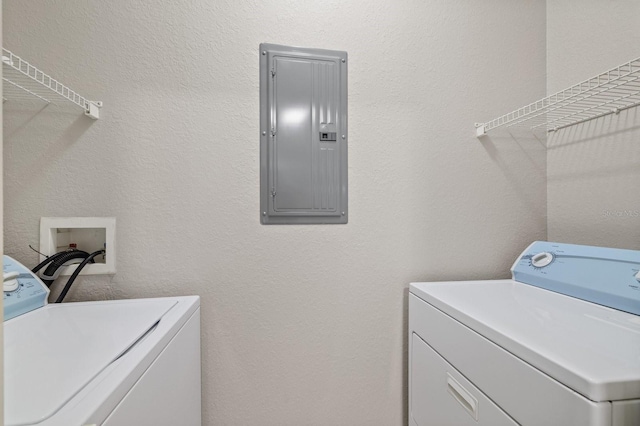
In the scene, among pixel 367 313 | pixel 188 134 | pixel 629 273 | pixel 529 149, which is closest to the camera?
pixel 629 273

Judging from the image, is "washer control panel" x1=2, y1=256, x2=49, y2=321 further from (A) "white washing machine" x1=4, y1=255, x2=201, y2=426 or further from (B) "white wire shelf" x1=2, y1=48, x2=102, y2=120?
(B) "white wire shelf" x1=2, y1=48, x2=102, y2=120

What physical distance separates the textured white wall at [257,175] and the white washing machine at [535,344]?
7.3 inches

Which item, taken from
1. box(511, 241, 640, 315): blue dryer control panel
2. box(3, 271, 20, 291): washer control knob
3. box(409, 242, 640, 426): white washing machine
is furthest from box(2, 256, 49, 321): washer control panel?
box(511, 241, 640, 315): blue dryer control panel

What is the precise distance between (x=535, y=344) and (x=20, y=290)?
4.79 feet

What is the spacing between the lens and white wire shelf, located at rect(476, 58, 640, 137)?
937 millimetres

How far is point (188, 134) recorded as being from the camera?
1.14 meters

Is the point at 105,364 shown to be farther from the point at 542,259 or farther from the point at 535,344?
the point at 542,259

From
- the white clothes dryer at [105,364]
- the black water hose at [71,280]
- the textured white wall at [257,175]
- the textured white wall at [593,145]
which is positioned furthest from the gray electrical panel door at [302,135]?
the textured white wall at [593,145]

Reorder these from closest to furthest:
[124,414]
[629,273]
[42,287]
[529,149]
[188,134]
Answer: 1. [124,414]
2. [629,273]
3. [42,287]
4. [188,134]
5. [529,149]

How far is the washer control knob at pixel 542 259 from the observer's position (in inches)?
43.6

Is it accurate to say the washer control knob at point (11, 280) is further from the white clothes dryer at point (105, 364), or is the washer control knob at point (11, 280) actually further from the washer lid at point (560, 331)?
the washer lid at point (560, 331)

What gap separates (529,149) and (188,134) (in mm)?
1514

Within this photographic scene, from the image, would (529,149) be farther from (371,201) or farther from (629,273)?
(371,201)

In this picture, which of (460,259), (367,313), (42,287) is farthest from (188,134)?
(460,259)
